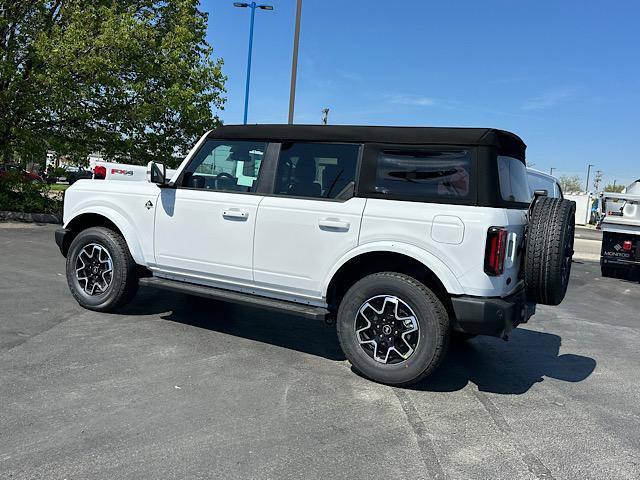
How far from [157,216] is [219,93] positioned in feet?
35.3

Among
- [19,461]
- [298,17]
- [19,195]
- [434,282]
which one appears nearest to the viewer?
[19,461]

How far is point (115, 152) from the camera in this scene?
579 inches

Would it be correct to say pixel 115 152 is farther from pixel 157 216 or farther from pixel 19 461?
pixel 19 461

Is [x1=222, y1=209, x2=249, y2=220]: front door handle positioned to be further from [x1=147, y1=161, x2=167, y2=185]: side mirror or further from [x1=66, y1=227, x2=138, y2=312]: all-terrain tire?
[x1=66, y1=227, x2=138, y2=312]: all-terrain tire

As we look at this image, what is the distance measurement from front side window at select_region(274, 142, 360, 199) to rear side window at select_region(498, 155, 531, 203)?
115cm

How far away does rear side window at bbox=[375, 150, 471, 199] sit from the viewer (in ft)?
13.2

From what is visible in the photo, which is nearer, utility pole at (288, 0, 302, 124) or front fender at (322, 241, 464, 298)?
front fender at (322, 241, 464, 298)

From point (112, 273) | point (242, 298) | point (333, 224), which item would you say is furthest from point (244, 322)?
point (333, 224)

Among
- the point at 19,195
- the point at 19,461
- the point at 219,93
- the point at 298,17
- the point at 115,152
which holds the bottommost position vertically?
the point at 19,461

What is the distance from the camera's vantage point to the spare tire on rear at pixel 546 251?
4.04m

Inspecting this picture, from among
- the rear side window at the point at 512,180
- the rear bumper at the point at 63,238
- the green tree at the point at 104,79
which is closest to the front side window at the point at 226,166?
the rear bumper at the point at 63,238

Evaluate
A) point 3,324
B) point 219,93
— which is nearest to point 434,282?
point 3,324

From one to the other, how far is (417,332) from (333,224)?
106 centimetres

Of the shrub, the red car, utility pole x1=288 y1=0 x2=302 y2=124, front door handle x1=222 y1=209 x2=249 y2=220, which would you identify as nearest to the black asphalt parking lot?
front door handle x1=222 y1=209 x2=249 y2=220
